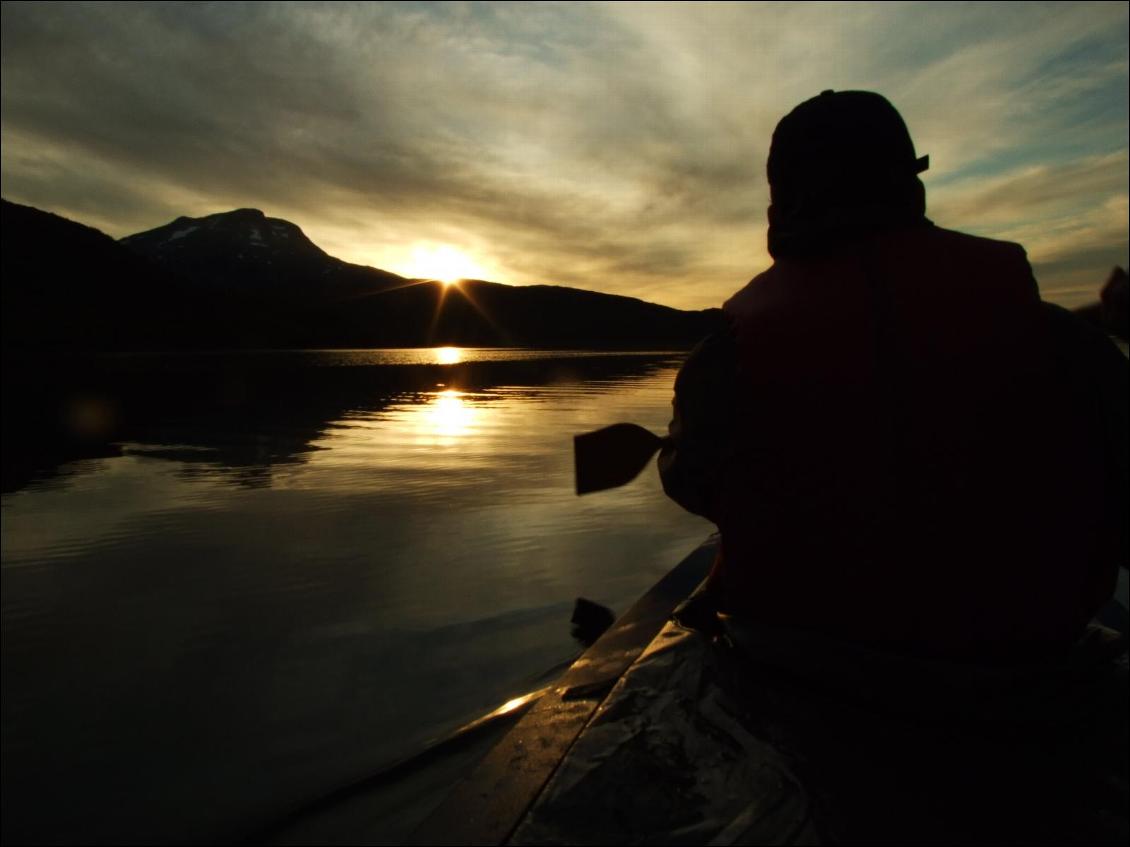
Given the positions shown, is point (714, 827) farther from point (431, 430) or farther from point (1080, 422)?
point (431, 430)

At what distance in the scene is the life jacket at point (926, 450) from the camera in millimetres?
1654

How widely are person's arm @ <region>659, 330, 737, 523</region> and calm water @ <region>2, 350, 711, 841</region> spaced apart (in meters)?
2.31

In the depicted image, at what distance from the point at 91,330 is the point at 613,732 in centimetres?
10434

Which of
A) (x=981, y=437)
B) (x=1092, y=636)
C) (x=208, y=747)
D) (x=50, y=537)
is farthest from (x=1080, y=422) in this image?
(x=50, y=537)

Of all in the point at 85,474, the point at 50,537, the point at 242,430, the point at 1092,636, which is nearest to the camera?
the point at 1092,636

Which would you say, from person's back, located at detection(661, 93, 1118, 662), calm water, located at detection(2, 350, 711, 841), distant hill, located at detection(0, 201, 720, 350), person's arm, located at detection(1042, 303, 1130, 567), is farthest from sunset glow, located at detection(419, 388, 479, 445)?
distant hill, located at detection(0, 201, 720, 350)

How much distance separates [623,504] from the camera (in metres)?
8.54

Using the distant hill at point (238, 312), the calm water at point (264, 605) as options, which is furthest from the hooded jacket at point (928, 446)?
the distant hill at point (238, 312)

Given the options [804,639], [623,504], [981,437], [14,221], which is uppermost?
[14,221]

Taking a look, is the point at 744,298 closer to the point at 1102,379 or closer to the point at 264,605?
the point at 1102,379

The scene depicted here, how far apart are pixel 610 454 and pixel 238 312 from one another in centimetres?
14193

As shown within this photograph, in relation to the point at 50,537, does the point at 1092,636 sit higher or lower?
higher

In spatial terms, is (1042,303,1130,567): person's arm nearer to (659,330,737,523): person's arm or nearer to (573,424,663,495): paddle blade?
(659,330,737,523): person's arm

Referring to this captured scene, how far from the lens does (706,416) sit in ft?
6.55
